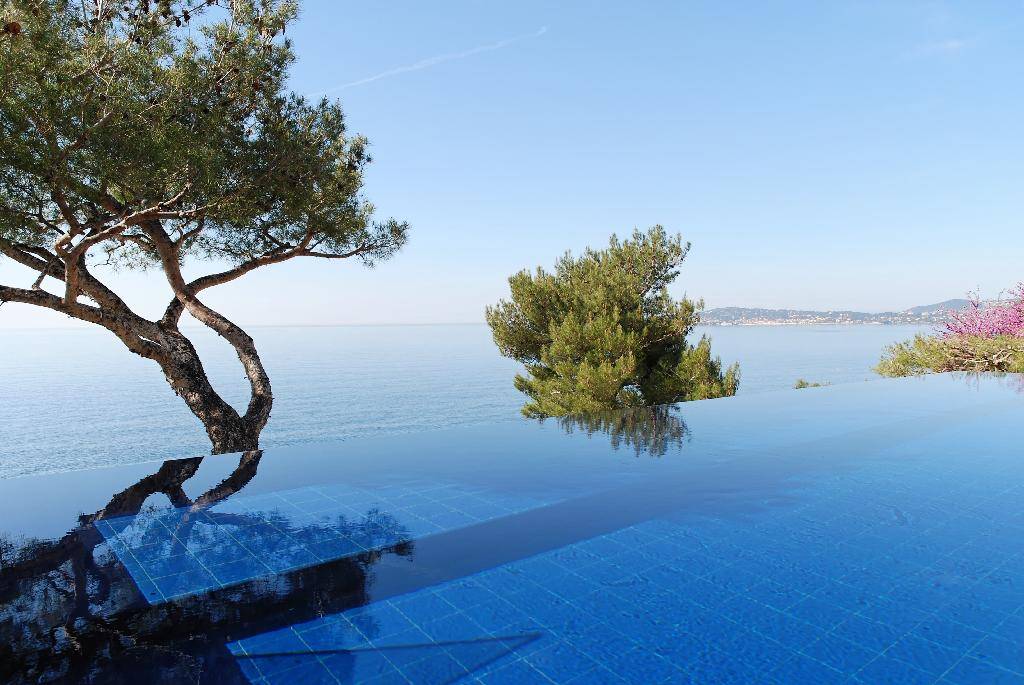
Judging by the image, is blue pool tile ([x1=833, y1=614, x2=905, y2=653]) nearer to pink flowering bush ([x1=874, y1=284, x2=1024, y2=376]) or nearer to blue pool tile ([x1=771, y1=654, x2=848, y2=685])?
blue pool tile ([x1=771, y1=654, x2=848, y2=685])

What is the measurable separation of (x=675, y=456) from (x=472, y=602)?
2.69 meters

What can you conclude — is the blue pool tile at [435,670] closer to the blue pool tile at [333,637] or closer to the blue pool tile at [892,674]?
the blue pool tile at [333,637]

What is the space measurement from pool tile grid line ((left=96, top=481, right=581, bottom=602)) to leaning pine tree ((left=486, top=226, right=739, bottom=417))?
324 inches

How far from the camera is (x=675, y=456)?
460 centimetres

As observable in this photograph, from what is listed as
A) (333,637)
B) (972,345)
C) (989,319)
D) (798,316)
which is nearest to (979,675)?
(333,637)

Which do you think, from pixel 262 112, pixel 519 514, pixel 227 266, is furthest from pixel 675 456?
pixel 227 266

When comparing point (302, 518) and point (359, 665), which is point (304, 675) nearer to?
point (359, 665)

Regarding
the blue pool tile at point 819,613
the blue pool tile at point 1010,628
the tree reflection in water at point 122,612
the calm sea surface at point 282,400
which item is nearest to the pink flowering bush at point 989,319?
the calm sea surface at point 282,400

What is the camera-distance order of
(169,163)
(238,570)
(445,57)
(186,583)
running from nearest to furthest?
1. (186,583)
2. (238,570)
3. (169,163)
4. (445,57)

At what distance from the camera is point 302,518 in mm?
3113

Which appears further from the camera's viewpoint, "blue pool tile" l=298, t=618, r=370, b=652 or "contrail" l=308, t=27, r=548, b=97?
"contrail" l=308, t=27, r=548, b=97

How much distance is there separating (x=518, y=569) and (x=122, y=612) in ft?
4.20

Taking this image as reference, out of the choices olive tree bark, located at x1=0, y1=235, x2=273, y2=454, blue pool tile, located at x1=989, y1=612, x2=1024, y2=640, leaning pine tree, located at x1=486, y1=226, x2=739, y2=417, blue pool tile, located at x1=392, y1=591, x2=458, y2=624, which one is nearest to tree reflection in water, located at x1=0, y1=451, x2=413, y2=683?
blue pool tile, located at x1=392, y1=591, x2=458, y2=624

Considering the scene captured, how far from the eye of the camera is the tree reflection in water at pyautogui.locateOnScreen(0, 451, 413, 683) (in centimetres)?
176
